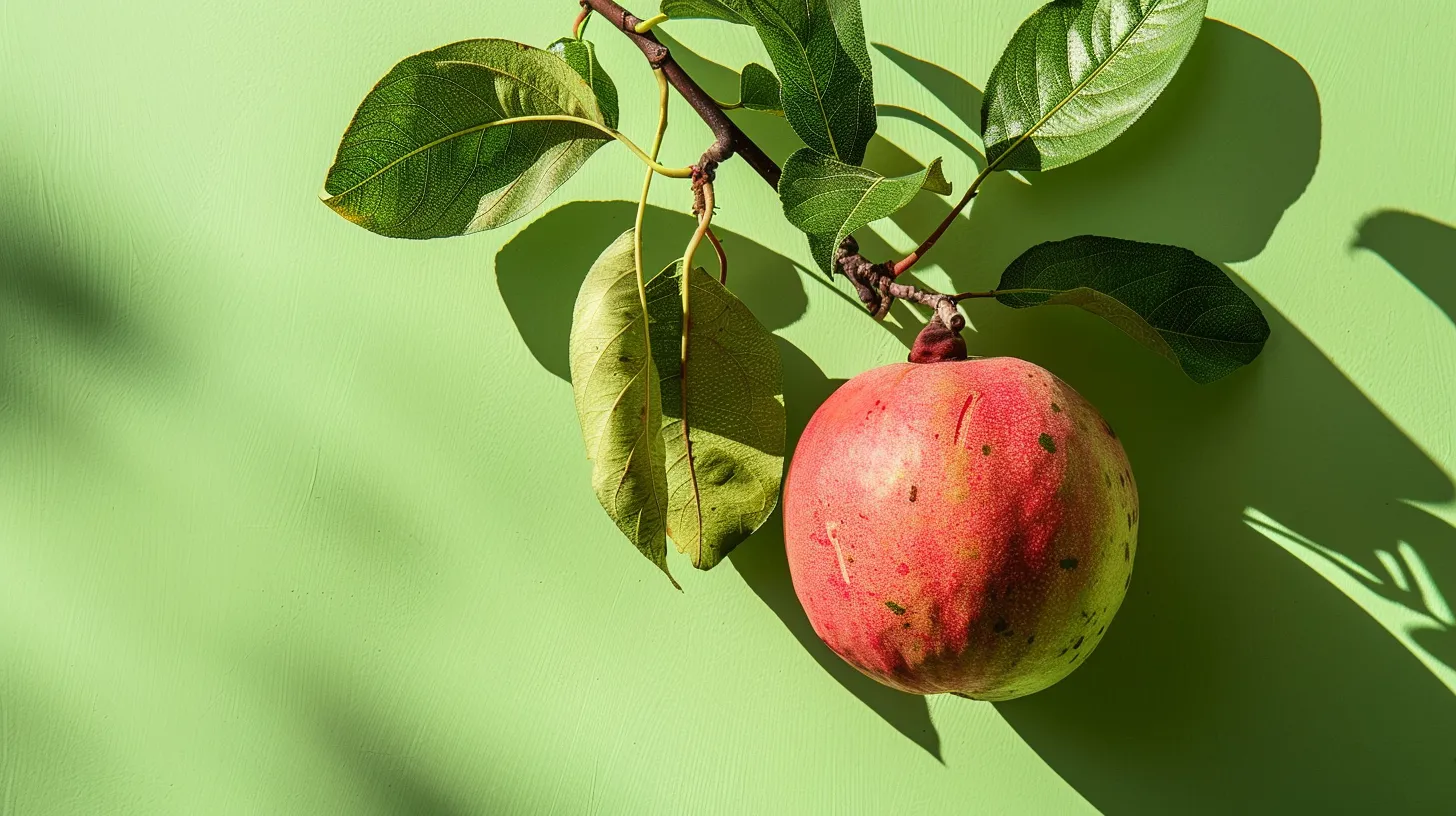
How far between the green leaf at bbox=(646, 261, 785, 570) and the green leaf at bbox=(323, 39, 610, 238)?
135mm

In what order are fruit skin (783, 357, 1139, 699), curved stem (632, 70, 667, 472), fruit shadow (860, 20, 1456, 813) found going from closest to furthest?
fruit skin (783, 357, 1139, 699)
curved stem (632, 70, 667, 472)
fruit shadow (860, 20, 1456, 813)

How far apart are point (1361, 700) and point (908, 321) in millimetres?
512

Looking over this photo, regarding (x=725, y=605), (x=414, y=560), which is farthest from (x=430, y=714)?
(x=725, y=605)

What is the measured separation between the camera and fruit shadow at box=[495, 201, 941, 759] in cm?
90

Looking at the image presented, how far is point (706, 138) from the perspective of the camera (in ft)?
3.11

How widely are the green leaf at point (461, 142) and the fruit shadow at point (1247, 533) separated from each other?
1.31ft

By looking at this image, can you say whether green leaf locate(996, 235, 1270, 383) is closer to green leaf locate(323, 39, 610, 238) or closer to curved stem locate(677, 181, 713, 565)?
curved stem locate(677, 181, 713, 565)

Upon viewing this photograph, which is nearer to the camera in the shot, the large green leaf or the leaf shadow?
the large green leaf

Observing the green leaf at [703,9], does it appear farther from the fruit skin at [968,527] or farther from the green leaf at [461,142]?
the fruit skin at [968,527]

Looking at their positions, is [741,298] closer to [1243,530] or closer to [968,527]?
[968,527]

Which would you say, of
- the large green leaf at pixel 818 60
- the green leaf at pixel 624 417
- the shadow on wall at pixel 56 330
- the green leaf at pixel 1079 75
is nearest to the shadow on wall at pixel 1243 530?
the green leaf at pixel 1079 75

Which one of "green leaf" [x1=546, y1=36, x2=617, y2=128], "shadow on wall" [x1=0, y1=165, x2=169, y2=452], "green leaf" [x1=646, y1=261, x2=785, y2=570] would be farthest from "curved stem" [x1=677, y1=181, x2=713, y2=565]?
"shadow on wall" [x1=0, y1=165, x2=169, y2=452]

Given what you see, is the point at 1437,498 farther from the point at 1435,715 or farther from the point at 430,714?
the point at 430,714

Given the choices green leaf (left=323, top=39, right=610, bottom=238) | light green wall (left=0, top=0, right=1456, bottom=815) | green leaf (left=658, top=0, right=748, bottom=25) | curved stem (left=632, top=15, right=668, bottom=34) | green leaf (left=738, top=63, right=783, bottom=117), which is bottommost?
light green wall (left=0, top=0, right=1456, bottom=815)
